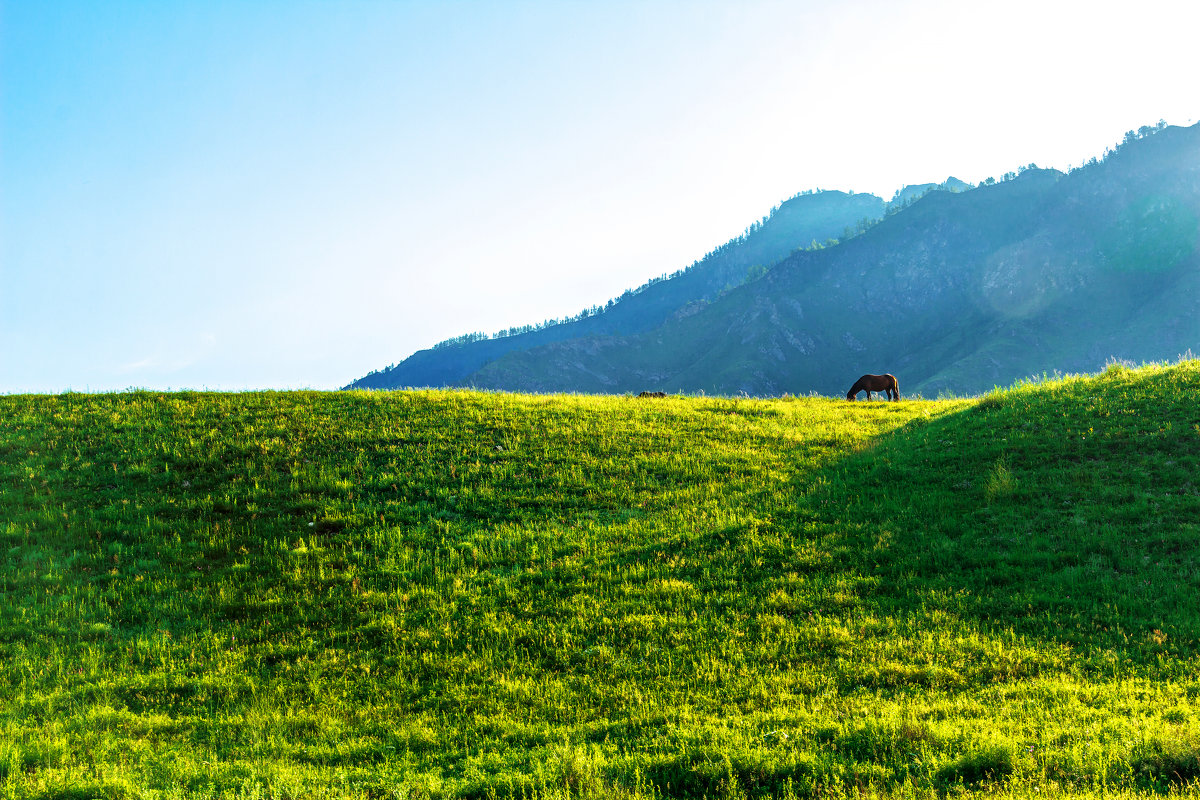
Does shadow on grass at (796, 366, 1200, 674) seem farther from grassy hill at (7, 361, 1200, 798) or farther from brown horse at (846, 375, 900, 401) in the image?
brown horse at (846, 375, 900, 401)

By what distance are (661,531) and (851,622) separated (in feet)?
19.7

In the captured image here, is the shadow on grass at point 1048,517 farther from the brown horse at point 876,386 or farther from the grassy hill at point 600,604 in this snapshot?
the brown horse at point 876,386

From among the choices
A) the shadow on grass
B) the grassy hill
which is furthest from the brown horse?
the shadow on grass

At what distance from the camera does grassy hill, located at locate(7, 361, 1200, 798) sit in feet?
28.0

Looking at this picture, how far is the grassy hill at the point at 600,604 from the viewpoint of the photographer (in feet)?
28.0

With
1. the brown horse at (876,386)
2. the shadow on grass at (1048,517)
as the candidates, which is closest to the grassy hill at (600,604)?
the shadow on grass at (1048,517)

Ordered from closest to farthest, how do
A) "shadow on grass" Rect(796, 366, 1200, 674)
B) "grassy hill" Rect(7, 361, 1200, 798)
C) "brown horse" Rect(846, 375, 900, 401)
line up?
"grassy hill" Rect(7, 361, 1200, 798)
"shadow on grass" Rect(796, 366, 1200, 674)
"brown horse" Rect(846, 375, 900, 401)

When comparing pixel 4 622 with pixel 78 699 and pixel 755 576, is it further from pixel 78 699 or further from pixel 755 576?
pixel 755 576

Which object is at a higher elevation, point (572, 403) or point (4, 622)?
point (572, 403)

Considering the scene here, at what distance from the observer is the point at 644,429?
27.1 m

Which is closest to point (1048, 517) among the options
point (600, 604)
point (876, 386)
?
point (600, 604)

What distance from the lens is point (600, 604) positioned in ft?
46.6

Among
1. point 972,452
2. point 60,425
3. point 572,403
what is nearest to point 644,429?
point 572,403

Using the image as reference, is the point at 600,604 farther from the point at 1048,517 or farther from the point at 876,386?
the point at 876,386
